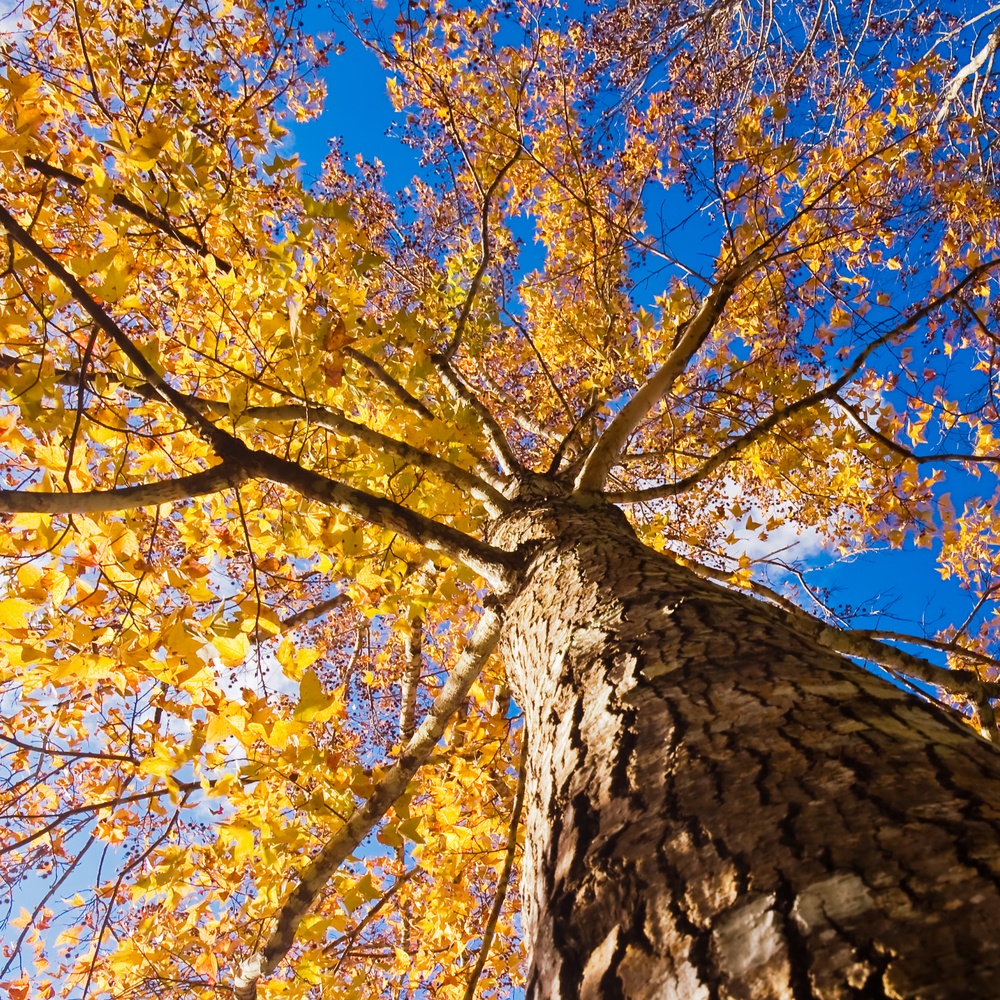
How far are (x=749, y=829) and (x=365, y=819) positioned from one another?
2.06 m

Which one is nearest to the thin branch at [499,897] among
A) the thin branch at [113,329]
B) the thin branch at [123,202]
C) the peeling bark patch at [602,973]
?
the thin branch at [113,329]

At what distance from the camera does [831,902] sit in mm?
518

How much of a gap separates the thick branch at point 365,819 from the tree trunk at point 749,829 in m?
1.08

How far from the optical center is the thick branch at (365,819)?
2.19 meters

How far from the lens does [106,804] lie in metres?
2.26

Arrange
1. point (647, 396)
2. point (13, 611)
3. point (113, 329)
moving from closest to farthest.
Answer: point (113, 329) → point (13, 611) → point (647, 396)

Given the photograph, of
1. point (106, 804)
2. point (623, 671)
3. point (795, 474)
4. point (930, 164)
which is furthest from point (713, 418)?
point (106, 804)

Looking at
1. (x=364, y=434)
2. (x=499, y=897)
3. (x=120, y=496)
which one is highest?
(x=364, y=434)

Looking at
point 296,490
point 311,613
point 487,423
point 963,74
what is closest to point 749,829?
point 296,490

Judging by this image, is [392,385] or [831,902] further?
[392,385]

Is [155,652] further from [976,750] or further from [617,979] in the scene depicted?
[976,750]

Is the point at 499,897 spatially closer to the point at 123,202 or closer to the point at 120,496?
the point at 120,496

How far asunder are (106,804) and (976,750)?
267cm

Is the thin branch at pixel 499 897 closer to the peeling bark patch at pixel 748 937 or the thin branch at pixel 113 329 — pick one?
the thin branch at pixel 113 329
